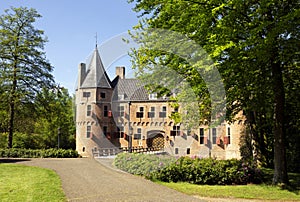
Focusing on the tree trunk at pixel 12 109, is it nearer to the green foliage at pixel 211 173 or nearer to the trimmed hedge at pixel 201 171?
the trimmed hedge at pixel 201 171

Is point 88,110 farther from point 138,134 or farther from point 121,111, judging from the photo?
point 138,134

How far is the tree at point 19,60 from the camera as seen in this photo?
25.9 meters

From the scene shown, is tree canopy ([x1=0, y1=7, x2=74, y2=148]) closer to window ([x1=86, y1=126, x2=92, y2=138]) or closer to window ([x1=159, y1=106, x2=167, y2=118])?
window ([x1=86, y1=126, x2=92, y2=138])

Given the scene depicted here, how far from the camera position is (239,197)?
979cm

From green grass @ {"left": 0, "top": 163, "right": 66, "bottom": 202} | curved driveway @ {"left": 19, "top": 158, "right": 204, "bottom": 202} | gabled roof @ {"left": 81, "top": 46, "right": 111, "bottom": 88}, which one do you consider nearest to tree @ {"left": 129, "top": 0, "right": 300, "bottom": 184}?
curved driveway @ {"left": 19, "top": 158, "right": 204, "bottom": 202}

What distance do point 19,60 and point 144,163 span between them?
732 inches

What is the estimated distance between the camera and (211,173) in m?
12.1

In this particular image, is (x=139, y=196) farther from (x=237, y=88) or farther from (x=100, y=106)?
(x=100, y=106)

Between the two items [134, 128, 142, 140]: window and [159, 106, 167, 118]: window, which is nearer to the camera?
[159, 106, 167, 118]: window

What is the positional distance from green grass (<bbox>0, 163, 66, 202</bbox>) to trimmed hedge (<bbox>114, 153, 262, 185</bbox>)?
4.00m

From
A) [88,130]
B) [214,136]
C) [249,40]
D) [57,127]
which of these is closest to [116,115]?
[88,130]

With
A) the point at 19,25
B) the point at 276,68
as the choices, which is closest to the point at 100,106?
the point at 19,25

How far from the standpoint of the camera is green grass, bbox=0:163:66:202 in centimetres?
885

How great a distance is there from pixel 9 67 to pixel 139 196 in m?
21.5
